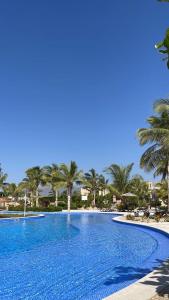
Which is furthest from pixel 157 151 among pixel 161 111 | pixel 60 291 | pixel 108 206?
pixel 108 206

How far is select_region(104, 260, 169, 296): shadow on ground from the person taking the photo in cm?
648

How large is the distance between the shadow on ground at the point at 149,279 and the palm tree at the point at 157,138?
11.5 m

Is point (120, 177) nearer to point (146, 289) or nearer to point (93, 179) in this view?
point (93, 179)

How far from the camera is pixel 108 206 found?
45594mm

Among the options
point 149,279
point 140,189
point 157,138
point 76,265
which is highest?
point 157,138

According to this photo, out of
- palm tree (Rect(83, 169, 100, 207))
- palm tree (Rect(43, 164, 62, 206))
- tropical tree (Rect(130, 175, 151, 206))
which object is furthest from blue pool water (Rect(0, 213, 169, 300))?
palm tree (Rect(83, 169, 100, 207))

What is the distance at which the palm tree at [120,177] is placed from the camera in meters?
39.8

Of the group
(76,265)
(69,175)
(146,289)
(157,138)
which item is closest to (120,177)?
(69,175)

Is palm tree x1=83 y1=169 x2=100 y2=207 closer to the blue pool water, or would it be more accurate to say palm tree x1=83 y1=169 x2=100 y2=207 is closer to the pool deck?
the blue pool water

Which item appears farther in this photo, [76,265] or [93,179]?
[93,179]

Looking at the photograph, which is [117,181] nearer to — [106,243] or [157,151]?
[157,151]

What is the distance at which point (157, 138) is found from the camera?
22.1 metres

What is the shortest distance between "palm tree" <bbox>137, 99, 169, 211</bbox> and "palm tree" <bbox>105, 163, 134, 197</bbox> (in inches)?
574

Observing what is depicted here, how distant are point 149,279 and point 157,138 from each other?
621 inches
